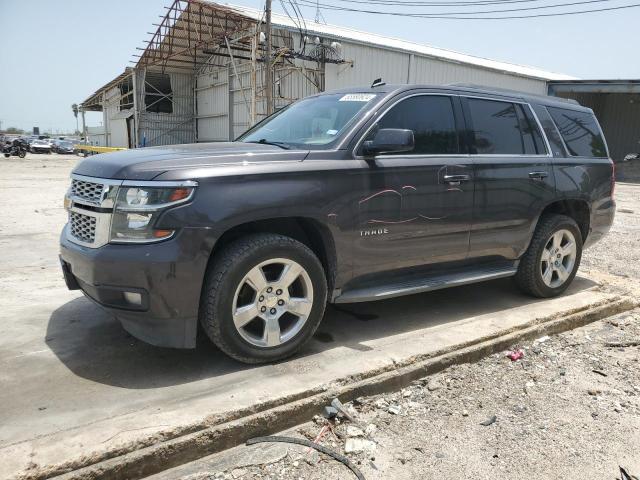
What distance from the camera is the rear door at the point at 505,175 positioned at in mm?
4371

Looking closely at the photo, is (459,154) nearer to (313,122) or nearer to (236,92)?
(313,122)

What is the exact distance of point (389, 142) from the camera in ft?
11.6

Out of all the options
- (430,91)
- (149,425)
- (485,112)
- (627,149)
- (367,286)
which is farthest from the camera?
(627,149)

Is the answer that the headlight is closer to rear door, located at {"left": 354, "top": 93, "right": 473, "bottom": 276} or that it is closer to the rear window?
rear door, located at {"left": 354, "top": 93, "right": 473, "bottom": 276}

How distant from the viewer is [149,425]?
104 inches

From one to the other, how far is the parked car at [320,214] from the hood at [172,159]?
0.04ft

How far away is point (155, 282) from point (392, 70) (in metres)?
21.5

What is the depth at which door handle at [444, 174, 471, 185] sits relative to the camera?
4.08 meters

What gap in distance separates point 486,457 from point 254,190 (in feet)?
6.44

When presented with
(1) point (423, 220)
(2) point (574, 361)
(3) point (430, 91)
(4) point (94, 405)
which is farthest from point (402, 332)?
(4) point (94, 405)

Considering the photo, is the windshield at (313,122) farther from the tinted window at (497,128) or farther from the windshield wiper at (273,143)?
the tinted window at (497,128)

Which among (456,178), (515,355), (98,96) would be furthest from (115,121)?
(515,355)

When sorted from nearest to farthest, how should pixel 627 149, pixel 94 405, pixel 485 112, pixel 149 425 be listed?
pixel 149 425, pixel 94 405, pixel 485 112, pixel 627 149

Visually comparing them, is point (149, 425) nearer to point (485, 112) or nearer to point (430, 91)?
point (430, 91)
